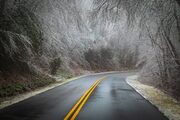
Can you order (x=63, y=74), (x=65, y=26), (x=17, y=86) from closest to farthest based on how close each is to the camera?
(x=17, y=86)
(x=65, y=26)
(x=63, y=74)

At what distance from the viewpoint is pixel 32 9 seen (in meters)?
10.5

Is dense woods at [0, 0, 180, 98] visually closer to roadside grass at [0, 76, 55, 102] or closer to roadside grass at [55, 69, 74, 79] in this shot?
roadside grass at [0, 76, 55, 102]

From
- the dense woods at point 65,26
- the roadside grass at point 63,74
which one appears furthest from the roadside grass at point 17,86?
the roadside grass at point 63,74

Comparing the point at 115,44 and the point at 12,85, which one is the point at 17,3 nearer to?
the point at 12,85

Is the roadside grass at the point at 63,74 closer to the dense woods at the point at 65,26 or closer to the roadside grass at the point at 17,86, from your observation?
the dense woods at the point at 65,26

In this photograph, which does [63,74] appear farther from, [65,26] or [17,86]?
[17,86]

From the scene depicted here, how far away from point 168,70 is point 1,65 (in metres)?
11.1

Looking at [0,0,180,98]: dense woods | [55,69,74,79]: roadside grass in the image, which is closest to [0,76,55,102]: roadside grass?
[0,0,180,98]: dense woods

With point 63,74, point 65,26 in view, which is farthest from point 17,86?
point 63,74

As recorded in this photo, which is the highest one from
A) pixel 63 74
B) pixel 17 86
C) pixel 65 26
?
pixel 65 26

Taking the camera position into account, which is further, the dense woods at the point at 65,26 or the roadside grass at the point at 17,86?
the roadside grass at the point at 17,86

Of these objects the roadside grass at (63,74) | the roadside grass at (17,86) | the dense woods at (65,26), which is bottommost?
the roadside grass at (17,86)

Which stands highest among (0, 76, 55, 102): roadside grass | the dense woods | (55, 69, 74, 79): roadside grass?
the dense woods

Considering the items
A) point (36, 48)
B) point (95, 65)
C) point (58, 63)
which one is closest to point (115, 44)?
point (95, 65)
